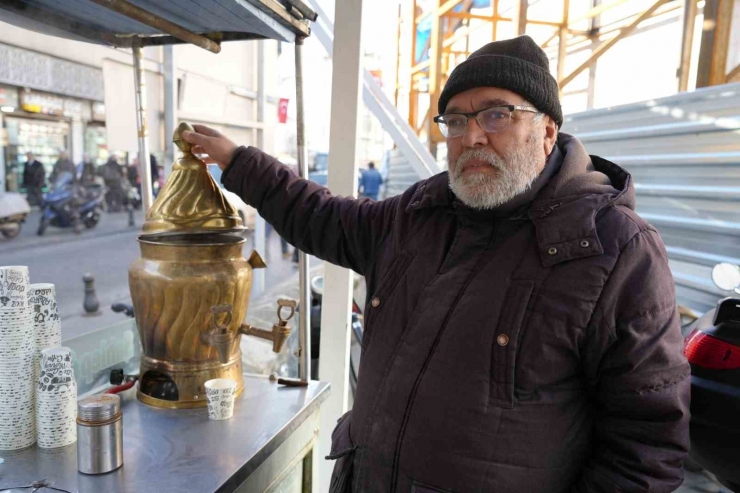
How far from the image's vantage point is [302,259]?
5.22 ft

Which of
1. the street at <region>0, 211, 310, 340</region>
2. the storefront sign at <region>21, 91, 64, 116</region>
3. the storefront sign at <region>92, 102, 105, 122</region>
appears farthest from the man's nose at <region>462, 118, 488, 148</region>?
the storefront sign at <region>92, 102, 105, 122</region>

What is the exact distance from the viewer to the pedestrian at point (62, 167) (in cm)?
486

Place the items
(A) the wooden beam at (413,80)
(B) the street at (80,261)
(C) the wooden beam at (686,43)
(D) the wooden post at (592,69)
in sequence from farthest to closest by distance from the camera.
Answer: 1. (A) the wooden beam at (413,80)
2. (D) the wooden post at (592,69)
3. (B) the street at (80,261)
4. (C) the wooden beam at (686,43)

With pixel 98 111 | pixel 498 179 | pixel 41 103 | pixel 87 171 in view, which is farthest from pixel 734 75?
pixel 87 171

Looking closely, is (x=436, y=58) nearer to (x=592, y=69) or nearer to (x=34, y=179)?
(x=592, y=69)

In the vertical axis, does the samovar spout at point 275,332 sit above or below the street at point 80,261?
above

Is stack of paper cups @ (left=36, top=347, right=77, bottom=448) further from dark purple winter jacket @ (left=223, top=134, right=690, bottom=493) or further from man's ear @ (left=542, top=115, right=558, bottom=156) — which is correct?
man's ear @ (left=542, top=115, right=558, bottom=156)

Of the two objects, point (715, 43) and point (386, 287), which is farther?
point (715, 43)

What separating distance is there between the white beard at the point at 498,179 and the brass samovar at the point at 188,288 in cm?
61

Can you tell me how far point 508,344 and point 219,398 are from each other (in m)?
0.72

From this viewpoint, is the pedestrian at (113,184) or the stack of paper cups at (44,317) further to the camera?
the pedestrian at (113,184)

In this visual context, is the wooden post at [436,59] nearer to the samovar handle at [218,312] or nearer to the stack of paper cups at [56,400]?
the samovar handle at [218,312]

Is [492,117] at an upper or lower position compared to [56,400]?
upper

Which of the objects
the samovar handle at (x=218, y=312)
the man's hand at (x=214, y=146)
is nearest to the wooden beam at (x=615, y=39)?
the man's hand at (x=214, y=146)
